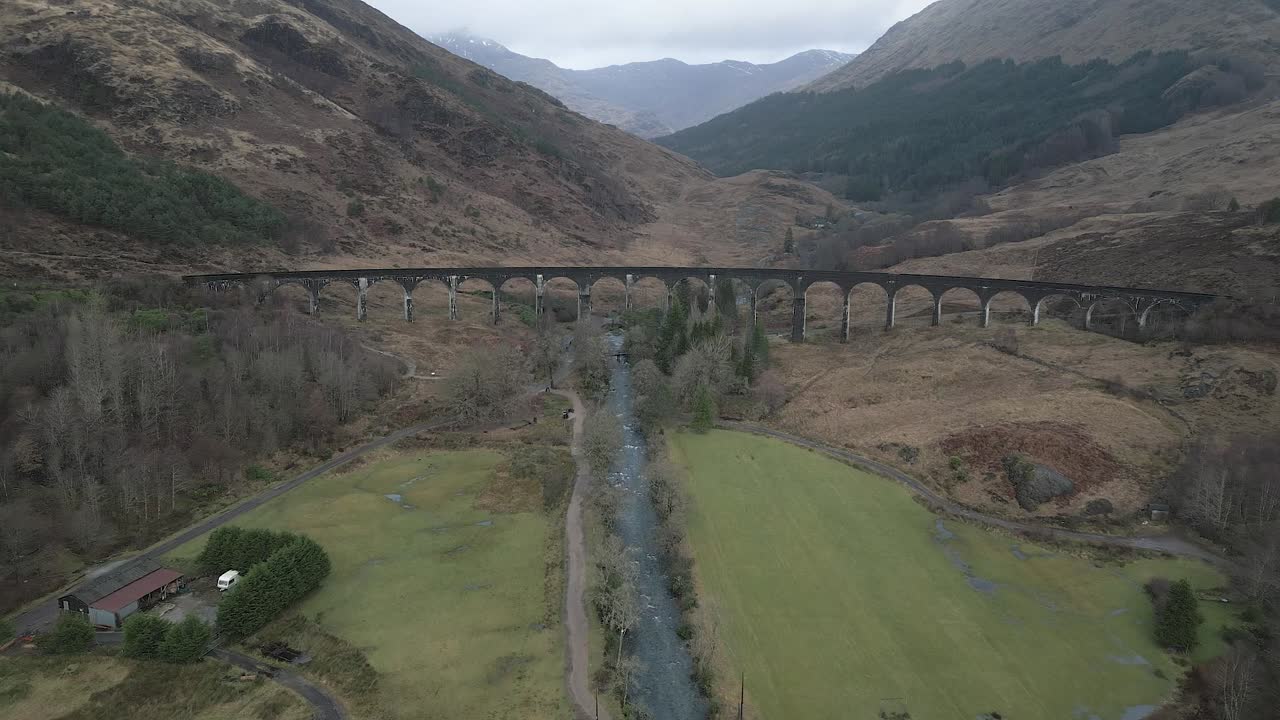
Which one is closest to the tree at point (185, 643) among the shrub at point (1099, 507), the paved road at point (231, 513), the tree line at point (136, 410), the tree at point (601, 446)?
the paved road at point (231, 513)

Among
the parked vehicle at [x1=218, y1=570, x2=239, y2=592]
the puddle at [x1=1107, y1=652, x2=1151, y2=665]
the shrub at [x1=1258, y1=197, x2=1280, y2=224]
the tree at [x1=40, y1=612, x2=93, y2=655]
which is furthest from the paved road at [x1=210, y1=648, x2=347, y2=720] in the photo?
the shrub at [x1=1258, y1=197, x2=1280, y2=224]

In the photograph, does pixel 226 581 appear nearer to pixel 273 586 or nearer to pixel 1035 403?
pixel 273 586

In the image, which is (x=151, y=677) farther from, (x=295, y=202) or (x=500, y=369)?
(x=295, y=202)

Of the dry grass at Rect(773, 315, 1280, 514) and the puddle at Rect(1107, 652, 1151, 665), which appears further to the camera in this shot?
the dry grass at Rect(773, 315, 1280, 514)

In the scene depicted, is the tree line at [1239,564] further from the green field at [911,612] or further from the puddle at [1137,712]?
the puddle at [1137,712]

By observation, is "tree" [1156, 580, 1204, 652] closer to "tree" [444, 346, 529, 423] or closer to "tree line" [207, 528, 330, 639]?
"tree line" [207, 528, 330, 639]

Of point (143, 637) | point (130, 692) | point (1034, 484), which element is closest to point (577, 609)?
point (130, 692)
